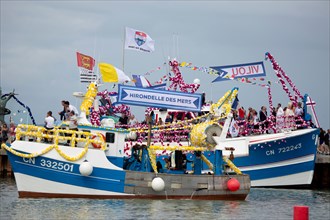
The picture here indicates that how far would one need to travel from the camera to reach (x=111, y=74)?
114 feet

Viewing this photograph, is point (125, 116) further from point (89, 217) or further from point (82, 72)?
point (89, 217)

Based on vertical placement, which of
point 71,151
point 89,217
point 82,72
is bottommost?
point 89,217

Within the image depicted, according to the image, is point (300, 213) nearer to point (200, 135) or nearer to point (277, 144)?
point (200, 135)

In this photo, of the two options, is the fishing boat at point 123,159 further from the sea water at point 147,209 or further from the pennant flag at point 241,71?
the pennant flag at point 241,71

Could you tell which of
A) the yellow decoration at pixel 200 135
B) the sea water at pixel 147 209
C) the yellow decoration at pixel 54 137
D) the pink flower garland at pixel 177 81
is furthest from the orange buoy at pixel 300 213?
the pink flower garland at pixel 177 81

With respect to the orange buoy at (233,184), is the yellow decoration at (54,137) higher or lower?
higher

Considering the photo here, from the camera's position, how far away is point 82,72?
35.7 m

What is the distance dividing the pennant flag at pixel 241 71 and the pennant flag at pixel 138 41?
3599mm

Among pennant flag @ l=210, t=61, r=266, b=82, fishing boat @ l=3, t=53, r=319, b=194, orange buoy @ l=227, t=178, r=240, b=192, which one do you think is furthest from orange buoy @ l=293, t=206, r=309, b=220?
pennant flag @ l=210, t=61, r=266, b=82

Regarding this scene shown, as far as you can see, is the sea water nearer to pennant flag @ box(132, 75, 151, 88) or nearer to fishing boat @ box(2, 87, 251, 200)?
fishing boat @ box(2, 87, 251, 200)

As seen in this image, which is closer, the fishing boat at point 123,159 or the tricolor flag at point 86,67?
the fishing boat at point 123,159

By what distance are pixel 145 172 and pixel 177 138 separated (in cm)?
943

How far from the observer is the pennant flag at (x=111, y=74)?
34.4m

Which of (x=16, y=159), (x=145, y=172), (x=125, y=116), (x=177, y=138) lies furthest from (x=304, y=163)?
(x=16, y=159)
